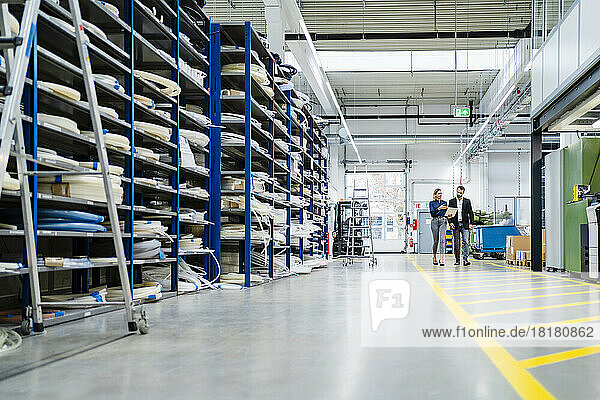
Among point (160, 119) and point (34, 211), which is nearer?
point (34, 211)

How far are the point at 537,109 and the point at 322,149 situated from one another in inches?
263

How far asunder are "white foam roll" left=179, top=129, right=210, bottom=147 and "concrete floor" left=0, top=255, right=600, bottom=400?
2.79m

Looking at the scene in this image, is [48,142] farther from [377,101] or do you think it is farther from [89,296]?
[377,101]

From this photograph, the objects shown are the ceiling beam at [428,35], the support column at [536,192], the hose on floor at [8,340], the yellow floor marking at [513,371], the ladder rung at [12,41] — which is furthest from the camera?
the ceiling beam at [428,35]

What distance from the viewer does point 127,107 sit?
217 inches

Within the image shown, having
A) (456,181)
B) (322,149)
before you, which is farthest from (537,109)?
(456,181)

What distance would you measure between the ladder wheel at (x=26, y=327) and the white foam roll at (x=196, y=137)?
3.38 m

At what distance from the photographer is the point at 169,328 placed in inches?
A: 163

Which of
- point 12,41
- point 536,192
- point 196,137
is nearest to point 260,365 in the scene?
point 12,41

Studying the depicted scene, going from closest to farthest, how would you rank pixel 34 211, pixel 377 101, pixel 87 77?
pixel 87 77
pixel 34 211
pixel 377 101

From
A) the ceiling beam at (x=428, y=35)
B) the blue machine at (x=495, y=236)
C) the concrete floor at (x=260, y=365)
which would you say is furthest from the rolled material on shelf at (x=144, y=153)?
the blue machine at (x=495, y=236)

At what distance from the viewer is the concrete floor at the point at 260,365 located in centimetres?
240

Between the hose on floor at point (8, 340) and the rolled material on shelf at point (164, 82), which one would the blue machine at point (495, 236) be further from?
the hose on floor at point (8, 340)

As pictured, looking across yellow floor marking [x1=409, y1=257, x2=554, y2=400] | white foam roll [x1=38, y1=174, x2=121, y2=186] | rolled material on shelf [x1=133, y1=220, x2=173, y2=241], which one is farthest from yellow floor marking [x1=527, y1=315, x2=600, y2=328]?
rolled material on shelf [x1=133, y1=220, x2=173, y2=241]
